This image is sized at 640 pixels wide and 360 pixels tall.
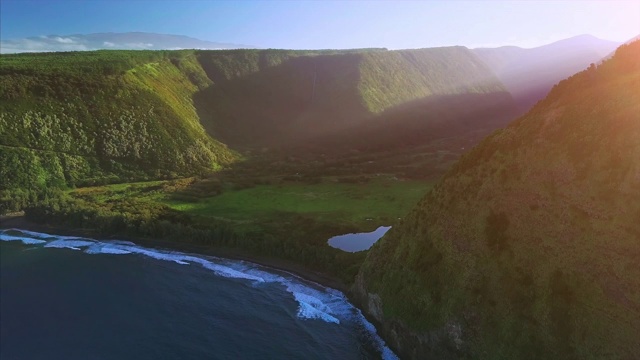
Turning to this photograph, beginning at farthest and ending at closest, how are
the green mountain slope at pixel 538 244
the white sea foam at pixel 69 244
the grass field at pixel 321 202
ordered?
the grass field at pixel 321 202
the white sea foam at pixel 69 244
the green mountain slope at pixel 538 244

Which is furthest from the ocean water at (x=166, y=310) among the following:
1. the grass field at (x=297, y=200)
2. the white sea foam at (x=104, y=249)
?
the grass field at (x=297, y=200)

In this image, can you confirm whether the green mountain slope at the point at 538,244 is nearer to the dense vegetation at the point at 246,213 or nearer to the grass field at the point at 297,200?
the dense vegetation at the point at 246,213

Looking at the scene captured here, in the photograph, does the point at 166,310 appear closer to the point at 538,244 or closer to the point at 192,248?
the point at 192,248

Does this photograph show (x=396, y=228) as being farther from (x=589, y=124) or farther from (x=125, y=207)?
(x=125, y=207)

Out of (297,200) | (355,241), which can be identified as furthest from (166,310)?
(297,200)

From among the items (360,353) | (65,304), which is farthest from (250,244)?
(360,353)
